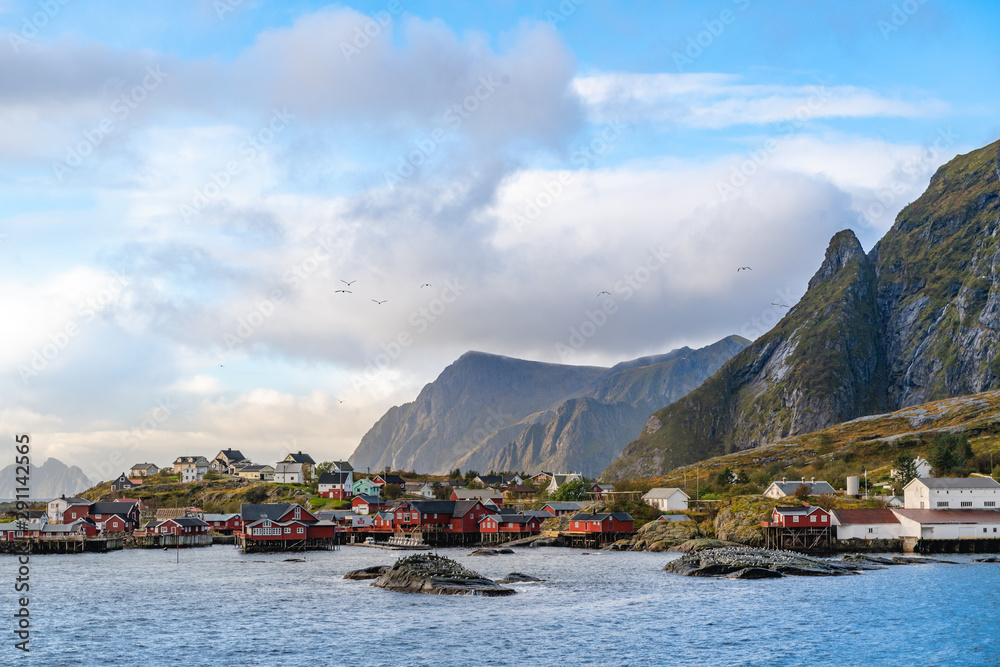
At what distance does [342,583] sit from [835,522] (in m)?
66.9

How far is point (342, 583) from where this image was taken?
83562mm

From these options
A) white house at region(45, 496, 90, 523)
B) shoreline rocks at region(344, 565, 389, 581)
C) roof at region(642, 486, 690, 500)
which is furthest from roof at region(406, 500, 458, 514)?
white house at region(45, 496, 90, 523)

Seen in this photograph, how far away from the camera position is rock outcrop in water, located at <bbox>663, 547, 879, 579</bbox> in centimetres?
8644

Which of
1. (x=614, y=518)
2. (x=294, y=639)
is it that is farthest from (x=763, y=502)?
(x=294, y=639)

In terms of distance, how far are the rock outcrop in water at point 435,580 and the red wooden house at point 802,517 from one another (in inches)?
1999

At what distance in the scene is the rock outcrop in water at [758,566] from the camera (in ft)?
284

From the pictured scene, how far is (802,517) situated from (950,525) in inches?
730

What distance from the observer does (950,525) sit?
11200 cm

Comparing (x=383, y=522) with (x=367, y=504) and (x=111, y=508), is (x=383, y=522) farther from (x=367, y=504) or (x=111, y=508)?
(x=111, y=508)

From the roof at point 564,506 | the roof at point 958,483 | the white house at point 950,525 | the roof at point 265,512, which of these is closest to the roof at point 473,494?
the roof at point 564,506

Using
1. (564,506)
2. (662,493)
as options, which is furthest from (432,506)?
(662,493)

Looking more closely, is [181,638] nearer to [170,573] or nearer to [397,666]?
[397,666]

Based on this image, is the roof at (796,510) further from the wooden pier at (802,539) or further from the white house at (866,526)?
the white house at (866,526)

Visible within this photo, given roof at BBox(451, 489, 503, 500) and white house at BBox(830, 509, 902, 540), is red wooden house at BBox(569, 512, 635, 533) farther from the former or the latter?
roof at BBox(451, 489, 503, 500)
